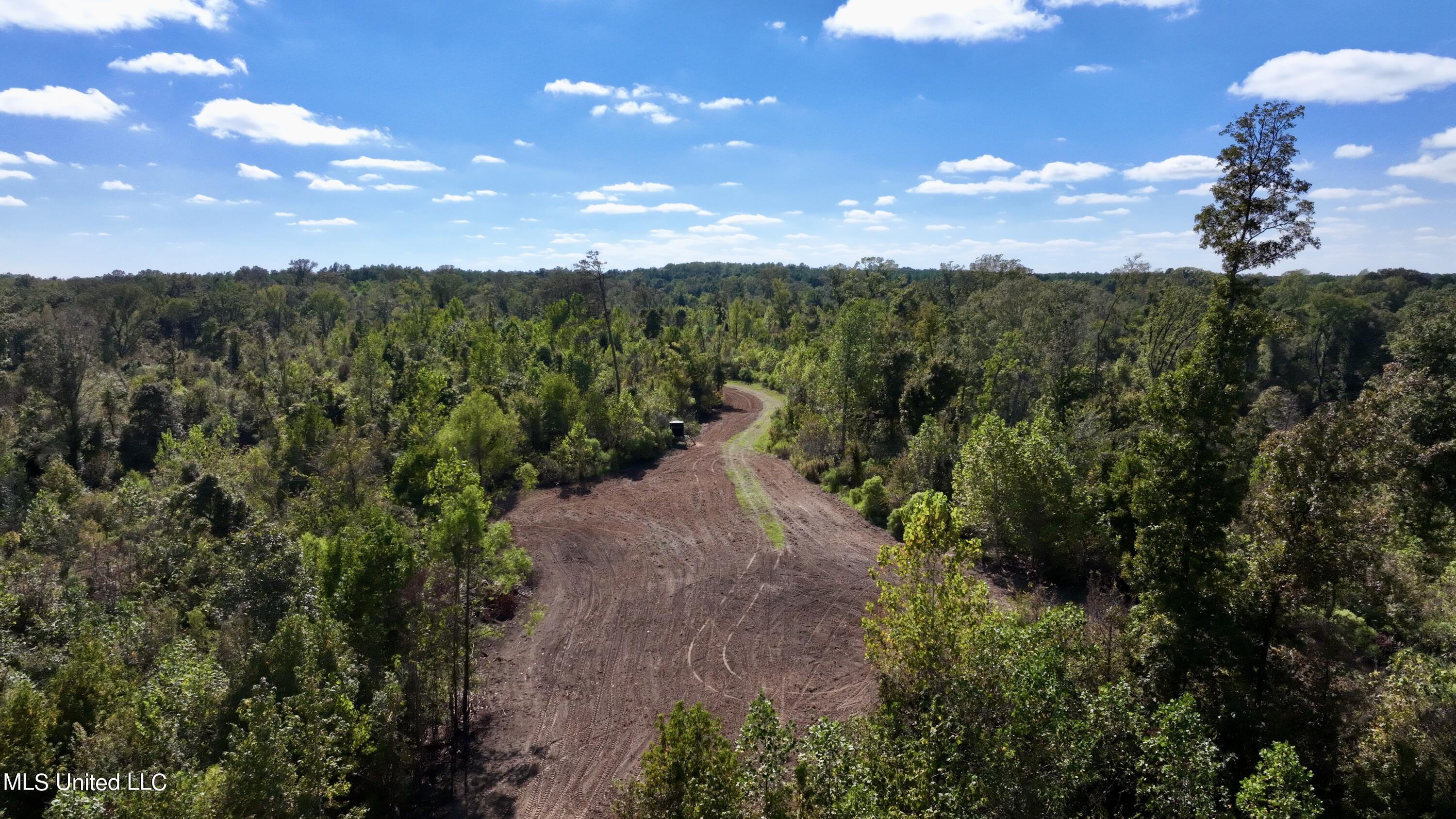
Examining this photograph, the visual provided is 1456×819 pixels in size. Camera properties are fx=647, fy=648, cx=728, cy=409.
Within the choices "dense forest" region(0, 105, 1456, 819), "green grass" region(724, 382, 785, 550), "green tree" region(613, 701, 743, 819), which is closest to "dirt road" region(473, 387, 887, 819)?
"green grass" region(724, 382, 785, 550)

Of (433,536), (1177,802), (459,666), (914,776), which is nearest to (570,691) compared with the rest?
(459,666)

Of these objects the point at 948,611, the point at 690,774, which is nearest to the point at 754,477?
the point at 948,611

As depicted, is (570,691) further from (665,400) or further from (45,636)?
(665,400)

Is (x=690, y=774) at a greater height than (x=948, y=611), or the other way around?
(x=948, y=611)

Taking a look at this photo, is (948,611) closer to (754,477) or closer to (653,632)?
(653,632)

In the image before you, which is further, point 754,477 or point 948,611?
point 754,477

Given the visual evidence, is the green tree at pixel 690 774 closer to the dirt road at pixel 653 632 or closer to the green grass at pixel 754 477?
the dirt road at pixel 653 632

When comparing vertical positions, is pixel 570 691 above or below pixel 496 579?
below
